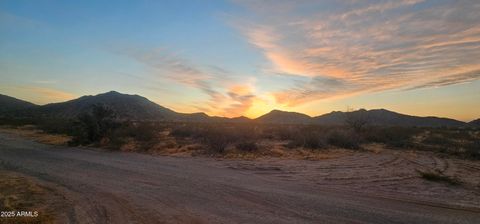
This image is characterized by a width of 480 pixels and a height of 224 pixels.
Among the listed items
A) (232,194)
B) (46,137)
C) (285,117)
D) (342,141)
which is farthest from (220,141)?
(285,117)

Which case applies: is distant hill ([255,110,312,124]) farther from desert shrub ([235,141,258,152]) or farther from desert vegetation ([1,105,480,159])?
desert shrub ([235,141,258,152])

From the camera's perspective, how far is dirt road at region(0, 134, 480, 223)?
8.35m

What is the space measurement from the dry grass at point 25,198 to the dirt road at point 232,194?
0.48 m

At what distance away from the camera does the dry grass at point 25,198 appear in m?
7.96

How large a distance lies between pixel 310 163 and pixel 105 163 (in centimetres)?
987

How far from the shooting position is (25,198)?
9.79 meters

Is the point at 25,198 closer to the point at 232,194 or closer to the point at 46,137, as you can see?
the point at 232,194

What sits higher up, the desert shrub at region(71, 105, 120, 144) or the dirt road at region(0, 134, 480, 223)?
the desert shrub at region(71, 105, 120, 144)

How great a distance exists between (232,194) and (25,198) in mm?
5725

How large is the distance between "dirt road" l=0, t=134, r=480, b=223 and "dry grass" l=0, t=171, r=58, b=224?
479mm

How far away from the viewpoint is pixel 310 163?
17.6 meters

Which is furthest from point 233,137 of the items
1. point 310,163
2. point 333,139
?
point 310,163

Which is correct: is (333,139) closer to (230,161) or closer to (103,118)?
(230,161)

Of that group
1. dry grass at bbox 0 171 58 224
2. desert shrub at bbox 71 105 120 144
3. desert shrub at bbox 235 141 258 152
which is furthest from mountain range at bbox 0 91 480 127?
dry grass at bbox 0 171 58 224
